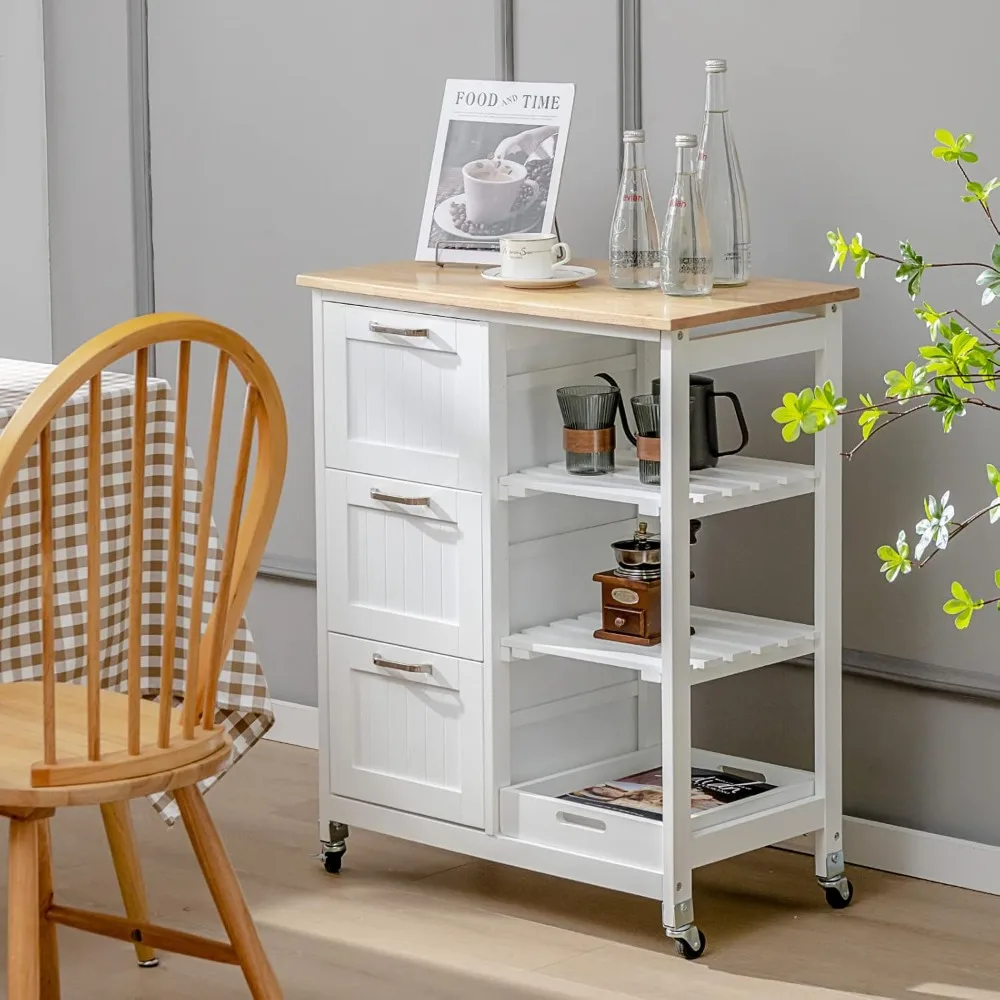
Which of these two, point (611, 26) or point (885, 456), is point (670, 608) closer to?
point (885, 456)

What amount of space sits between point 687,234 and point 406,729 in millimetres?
867

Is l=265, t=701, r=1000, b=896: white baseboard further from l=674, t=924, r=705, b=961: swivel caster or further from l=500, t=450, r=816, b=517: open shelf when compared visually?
l=500, t=450, r=816, b=517: open shelf

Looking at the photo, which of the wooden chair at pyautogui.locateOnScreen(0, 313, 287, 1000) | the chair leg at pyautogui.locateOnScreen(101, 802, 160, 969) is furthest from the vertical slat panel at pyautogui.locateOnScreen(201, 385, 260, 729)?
the chair leg at pyautogui.locateOnScreen(101, 802, 160, 969)

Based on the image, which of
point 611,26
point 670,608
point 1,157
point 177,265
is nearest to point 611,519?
point 670,608

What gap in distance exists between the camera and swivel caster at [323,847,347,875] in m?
2.88

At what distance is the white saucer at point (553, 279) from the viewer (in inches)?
105

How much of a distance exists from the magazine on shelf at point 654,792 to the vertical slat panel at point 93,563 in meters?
0.99

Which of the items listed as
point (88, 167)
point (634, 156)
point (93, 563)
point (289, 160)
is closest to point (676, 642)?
point (634, 156)

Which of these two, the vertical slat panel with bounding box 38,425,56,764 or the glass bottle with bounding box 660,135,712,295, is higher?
the glass bottle with bounding box 660,135,712,295

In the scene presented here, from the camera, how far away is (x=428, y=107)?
325 cm

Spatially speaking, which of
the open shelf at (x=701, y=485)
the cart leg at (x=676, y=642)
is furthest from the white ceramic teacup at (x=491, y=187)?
the cart leg at (x=676, y=642)

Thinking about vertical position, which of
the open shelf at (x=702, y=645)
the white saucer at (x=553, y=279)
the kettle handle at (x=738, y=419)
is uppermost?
the white saucer at (x=553, y=279)

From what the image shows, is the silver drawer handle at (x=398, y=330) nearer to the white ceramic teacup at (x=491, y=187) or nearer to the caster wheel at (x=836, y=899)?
the white ceramic teacup at (x=491, y=187)

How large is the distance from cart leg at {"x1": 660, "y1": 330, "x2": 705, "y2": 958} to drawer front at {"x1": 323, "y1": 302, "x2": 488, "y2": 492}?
313 mm
